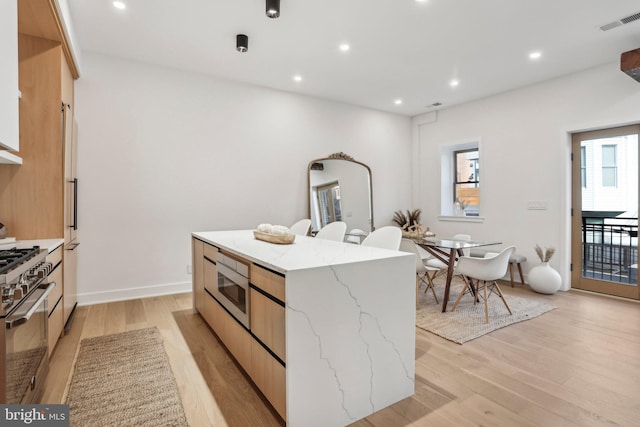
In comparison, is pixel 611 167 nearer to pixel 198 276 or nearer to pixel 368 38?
pixel 368 38

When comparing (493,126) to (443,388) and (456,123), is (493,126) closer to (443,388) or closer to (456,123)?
(456,123)

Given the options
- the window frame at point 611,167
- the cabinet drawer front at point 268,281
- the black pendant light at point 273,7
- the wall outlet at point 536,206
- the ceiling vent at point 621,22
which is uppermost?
the ceiling vent at point 621,22

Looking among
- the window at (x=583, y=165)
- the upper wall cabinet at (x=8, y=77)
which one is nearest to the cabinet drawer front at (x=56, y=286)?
the upper wall cabinet at (x=8, y=77)

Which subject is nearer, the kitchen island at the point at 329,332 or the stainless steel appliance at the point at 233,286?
the kitchen island at the point at 329,332

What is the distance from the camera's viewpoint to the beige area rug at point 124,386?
5.63 feet

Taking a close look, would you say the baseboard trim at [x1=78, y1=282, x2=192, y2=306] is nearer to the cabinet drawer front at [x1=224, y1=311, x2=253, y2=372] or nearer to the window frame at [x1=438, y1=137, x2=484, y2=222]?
the cabinet drawer front at [x1=224, y1=311, x2=253, y2=372]

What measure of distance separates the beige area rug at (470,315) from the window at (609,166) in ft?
5.47

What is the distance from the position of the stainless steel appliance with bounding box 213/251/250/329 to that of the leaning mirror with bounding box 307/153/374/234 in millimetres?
2632

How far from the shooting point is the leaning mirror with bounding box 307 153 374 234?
16.8 ft

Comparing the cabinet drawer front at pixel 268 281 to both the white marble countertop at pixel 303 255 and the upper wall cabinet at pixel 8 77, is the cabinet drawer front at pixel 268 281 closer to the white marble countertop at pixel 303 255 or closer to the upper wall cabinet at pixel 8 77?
the white marble countertop at pixel 303 255

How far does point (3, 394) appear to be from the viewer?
1250 millimetres

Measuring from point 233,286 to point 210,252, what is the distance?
26.4 inches

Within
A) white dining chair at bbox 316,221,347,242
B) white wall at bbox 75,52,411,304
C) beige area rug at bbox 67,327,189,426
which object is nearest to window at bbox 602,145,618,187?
white dining chair at bbox 316,221,347,242

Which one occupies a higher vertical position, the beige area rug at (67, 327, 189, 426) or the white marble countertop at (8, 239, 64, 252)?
the white marble countertop at (8, 239, 64, 252)
